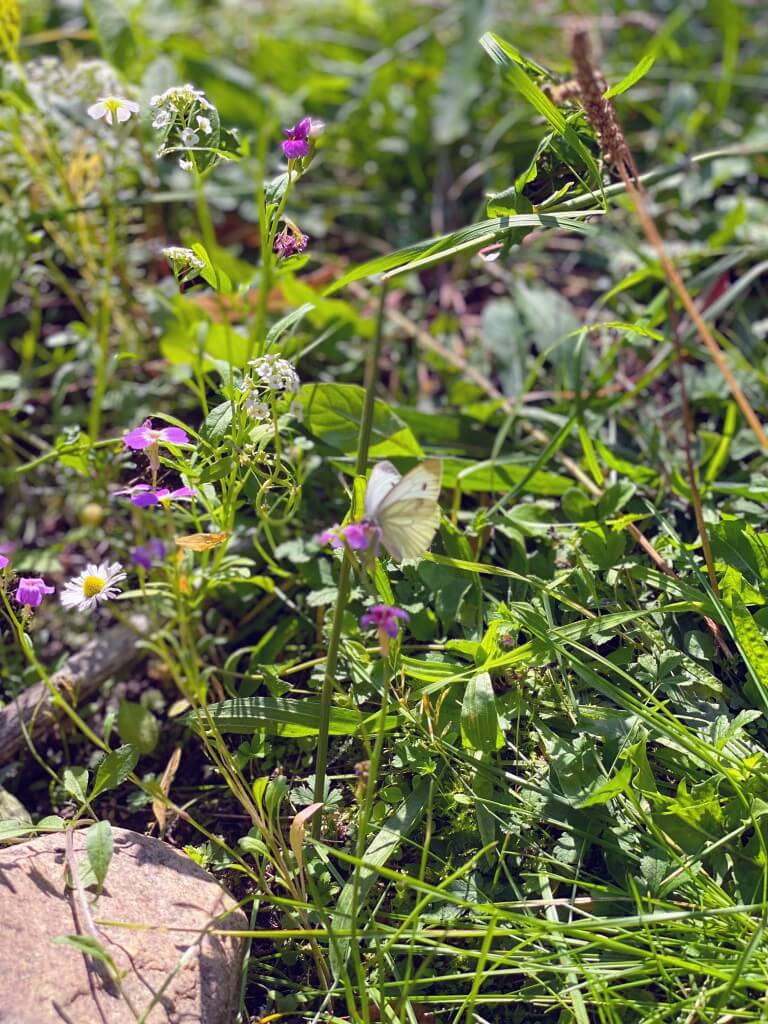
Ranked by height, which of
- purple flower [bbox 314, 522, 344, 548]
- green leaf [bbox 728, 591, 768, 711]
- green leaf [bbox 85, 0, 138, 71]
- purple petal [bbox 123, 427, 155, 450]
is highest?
green leaf [bbox 85, 0, 138, 71]

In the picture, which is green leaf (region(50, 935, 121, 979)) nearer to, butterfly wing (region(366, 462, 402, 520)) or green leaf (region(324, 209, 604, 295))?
butterfly wing (region(366, 462, 402, 520))

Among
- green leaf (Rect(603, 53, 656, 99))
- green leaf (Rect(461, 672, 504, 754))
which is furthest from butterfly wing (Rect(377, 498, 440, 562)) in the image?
green leaf (Rect(603, 53, 656, 99))

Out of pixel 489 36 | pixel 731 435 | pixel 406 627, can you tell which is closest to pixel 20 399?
pixel 406 627

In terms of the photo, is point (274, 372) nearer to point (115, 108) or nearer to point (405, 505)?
point (405, 505)

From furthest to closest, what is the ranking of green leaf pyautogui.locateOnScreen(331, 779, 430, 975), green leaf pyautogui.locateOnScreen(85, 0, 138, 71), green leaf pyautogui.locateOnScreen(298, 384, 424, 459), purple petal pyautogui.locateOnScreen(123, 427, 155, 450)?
green leaf pyautogui.locateOnScreen(85, 0, 138, 71)
green leaf pyautogui.locateOnScreen(298, 384, 424, 459)
purple petal pyautogui.locateOnScreen(123, 427, 155, 450)
green leaf pyautogui.locateOnScreen(331, 779, 430, 975)

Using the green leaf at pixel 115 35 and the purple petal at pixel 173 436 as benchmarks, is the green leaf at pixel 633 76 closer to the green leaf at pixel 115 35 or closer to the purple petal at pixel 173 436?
the purple petal at pixel 173 436

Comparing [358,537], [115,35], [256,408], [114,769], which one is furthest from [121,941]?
[115,35]

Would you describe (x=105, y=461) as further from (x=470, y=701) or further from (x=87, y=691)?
(x=470, y=701)
